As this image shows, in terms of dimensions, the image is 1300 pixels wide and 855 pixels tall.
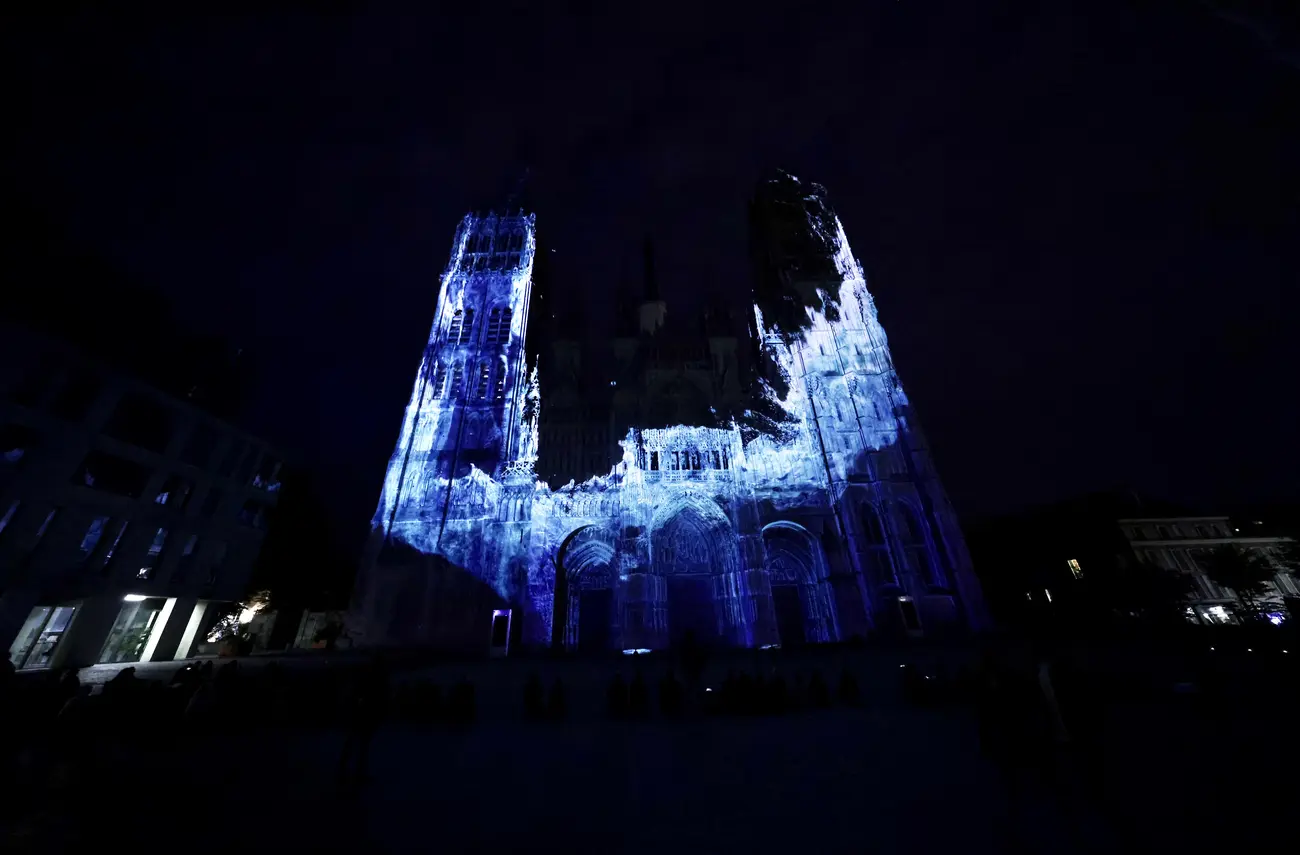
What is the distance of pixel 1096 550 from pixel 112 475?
203ft

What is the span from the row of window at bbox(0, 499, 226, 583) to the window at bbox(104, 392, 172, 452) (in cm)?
359

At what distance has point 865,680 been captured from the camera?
14.8m

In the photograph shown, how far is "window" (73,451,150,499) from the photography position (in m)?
20.3

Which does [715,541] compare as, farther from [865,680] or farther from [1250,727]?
[1250,727]

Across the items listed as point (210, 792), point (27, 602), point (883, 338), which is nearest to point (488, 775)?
point (210, 792)

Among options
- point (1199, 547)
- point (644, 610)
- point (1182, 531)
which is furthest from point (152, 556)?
point (1199, 547)

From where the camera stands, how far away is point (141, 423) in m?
22.7

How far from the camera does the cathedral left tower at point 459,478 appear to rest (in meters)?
25.8

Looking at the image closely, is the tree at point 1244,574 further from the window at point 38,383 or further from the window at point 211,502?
the window at point 38,383

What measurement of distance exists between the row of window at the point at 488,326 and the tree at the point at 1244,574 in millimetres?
54192

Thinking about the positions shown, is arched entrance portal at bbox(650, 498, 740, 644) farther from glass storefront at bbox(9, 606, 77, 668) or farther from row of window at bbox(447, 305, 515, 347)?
glass storefront at bbox(9, 606, 77, 668)

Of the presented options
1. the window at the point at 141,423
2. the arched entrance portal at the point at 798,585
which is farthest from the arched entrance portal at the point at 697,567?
the window at the point at 141,423

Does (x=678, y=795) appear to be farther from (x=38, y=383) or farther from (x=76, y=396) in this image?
(x=76, y=396)

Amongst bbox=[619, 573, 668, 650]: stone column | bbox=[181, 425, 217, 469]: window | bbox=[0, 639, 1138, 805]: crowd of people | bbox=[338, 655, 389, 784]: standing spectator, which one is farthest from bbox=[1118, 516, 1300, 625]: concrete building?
bbox=[181, 425, 217, 469]: window
